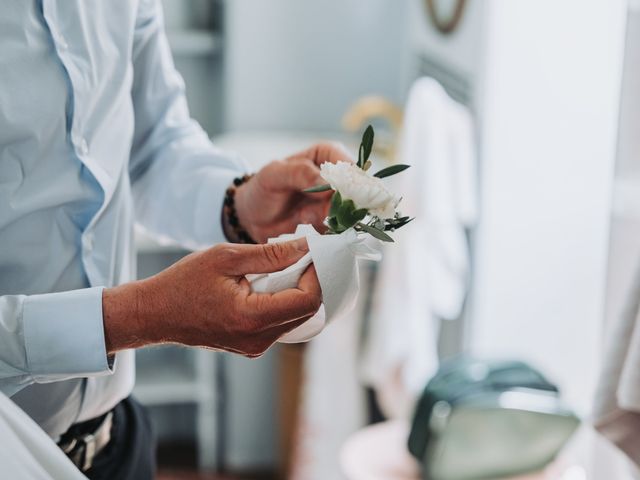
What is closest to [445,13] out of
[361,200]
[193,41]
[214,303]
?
[193,41]

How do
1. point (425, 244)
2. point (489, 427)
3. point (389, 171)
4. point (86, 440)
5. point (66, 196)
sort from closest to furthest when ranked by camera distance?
point (389, 171)
point (66, 196)
point (86, 440)
point (489, 427)
point (425, 244)

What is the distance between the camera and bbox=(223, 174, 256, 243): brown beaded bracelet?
128 cm

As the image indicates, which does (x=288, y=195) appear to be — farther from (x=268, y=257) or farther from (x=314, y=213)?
(x=268, y=257)

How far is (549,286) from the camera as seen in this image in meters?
2.10

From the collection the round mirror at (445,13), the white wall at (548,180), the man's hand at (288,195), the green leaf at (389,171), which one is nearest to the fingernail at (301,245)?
the green leaf at (389,171)

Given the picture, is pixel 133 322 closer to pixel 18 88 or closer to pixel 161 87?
pixel 18 88

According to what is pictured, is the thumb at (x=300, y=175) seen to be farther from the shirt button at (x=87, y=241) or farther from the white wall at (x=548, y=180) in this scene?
the white wall at (x=548, y=180)

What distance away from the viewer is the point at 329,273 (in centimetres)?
95

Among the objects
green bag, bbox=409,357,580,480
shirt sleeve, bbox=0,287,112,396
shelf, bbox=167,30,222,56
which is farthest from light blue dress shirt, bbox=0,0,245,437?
shelf, bbox=167,30,222,56

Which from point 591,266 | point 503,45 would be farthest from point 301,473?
point 503,45

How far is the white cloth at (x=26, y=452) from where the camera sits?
2.89 feet

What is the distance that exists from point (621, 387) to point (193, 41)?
7.13 ft

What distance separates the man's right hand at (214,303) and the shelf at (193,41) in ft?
7.49

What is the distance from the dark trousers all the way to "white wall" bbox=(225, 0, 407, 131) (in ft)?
6.21
